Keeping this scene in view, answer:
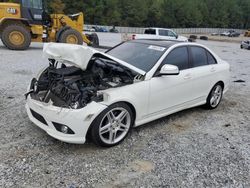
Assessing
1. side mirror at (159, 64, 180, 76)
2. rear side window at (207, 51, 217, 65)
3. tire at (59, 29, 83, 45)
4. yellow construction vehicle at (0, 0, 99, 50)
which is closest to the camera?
side mirror at (159, 64, 180, 76)

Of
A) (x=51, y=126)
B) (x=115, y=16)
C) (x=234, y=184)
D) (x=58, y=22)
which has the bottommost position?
(x=234, y=184)

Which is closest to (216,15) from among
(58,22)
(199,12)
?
(199,12)

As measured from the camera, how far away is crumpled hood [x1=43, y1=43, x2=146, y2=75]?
346 cm

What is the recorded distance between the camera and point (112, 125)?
11.6ft

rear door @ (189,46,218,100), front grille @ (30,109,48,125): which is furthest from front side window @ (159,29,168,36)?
front grille @ (30,109,48,125)

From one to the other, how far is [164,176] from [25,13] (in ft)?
37.8

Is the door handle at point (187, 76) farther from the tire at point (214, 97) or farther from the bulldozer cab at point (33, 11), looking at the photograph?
the bulldozer cab at point (33, 11)

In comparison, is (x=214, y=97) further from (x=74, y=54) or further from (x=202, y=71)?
(x=74, y=54)

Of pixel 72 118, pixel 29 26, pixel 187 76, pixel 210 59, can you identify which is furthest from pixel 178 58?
pixel 29 26

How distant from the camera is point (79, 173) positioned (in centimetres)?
299

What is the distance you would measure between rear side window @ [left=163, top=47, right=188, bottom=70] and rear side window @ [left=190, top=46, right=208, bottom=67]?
9.5 inches

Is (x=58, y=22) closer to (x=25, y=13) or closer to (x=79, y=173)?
(x=25, y=13)

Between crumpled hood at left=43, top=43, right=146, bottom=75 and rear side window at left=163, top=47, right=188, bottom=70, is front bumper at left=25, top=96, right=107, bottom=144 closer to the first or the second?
crumpled hood at left=43, top=43, right=146, bottom=75

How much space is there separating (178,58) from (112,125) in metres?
1.79
